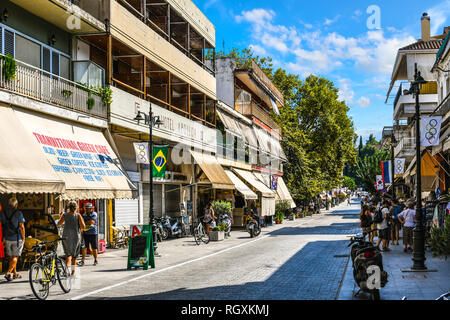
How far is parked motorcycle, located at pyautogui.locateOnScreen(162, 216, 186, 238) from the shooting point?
1036 inches

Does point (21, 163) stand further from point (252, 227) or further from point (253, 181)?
point (253, 181)

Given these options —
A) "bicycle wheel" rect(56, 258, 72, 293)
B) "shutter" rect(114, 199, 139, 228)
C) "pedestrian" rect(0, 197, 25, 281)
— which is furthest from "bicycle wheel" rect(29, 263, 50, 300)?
"shutter" rect(114, 199, 139, 228)

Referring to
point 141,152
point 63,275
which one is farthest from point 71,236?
point 141,152

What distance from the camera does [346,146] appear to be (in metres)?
67.5

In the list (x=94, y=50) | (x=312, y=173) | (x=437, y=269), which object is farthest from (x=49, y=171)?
(x=312, y=173)

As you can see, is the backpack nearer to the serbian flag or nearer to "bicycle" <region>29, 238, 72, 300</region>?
"bicycle" <region>29, 238, 72, 300</region>

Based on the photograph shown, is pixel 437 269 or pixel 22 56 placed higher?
Result: pixel 22 56

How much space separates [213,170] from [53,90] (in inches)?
595

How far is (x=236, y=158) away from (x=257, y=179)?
14.8 feet

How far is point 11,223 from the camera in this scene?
12.6 meters

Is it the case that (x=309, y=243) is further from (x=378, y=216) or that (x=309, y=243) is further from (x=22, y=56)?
(x=22, y=56)

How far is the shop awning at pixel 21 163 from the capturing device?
1280 cm

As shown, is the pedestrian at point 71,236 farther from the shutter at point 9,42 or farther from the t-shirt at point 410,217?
the t-shirt at point 410,217

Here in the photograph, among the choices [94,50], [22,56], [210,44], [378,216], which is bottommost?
[378,216]
